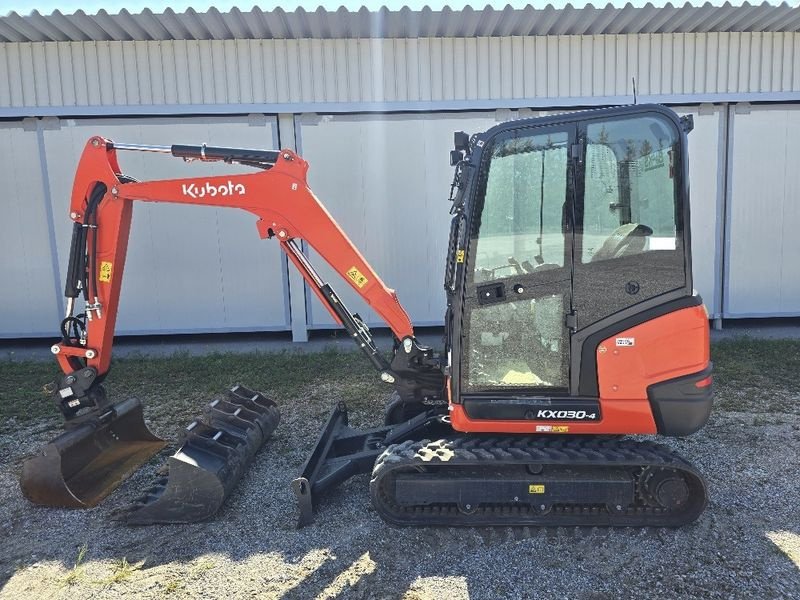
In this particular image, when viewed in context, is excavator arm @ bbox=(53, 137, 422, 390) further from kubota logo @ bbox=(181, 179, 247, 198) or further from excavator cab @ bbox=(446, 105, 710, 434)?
excavator cab @ bbox=(446, 105, 710, 434)

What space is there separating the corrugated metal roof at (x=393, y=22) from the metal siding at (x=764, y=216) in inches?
52.6

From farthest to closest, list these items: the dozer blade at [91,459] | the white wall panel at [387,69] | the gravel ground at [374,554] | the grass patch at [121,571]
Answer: the white wall panel at [387,69] < the dozer blade at [91,459] < the grass patch at [121,571] < the gravel ground at [374,554]

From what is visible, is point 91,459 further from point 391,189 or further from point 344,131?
point 344,131

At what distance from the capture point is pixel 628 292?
349 centimetres

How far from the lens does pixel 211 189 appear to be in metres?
4.11

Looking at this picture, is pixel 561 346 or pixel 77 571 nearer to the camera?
pixel 77 571

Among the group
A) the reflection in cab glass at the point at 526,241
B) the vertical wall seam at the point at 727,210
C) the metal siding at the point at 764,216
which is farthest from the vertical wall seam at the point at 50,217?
the metal siding at the point at 764,216

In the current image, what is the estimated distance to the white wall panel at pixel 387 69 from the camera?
7.88 m

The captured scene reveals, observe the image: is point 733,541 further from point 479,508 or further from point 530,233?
point 530,233

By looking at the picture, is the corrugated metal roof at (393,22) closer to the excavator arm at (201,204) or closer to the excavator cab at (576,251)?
the excavator arm at (201,204)

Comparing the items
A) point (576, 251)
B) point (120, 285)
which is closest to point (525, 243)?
point (576, 251)

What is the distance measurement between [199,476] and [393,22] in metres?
5.99

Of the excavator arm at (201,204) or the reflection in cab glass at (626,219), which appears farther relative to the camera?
the excavator arm at (201,204)

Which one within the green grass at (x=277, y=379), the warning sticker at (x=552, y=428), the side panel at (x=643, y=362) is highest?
the side panel at (x=643, y=362)
